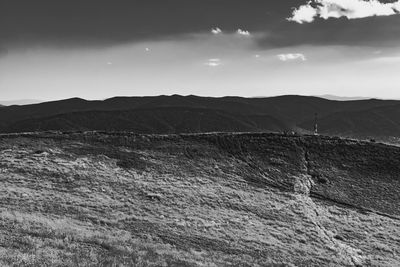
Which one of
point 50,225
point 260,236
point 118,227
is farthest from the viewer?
point 260,236

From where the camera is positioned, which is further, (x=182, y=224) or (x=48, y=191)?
(x=48, y=191)

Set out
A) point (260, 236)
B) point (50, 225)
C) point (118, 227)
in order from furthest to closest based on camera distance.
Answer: point (260, 236)
point (118, 227)
point (50, 225)

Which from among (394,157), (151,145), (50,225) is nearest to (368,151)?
(394,157)

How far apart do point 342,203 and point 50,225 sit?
33012 millimetres

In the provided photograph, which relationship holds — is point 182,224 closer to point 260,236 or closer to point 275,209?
point 260,236

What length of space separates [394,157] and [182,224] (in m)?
41.2

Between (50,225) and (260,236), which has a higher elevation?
(50,225)

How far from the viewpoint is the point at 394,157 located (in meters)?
58.0

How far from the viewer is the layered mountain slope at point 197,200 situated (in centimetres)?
2395

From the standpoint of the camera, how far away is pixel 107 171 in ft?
144

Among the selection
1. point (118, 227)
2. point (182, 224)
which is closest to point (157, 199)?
point (182, 224)

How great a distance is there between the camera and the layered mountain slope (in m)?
24.0

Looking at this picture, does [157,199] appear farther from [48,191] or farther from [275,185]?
[275,185]

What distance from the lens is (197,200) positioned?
38.5m
